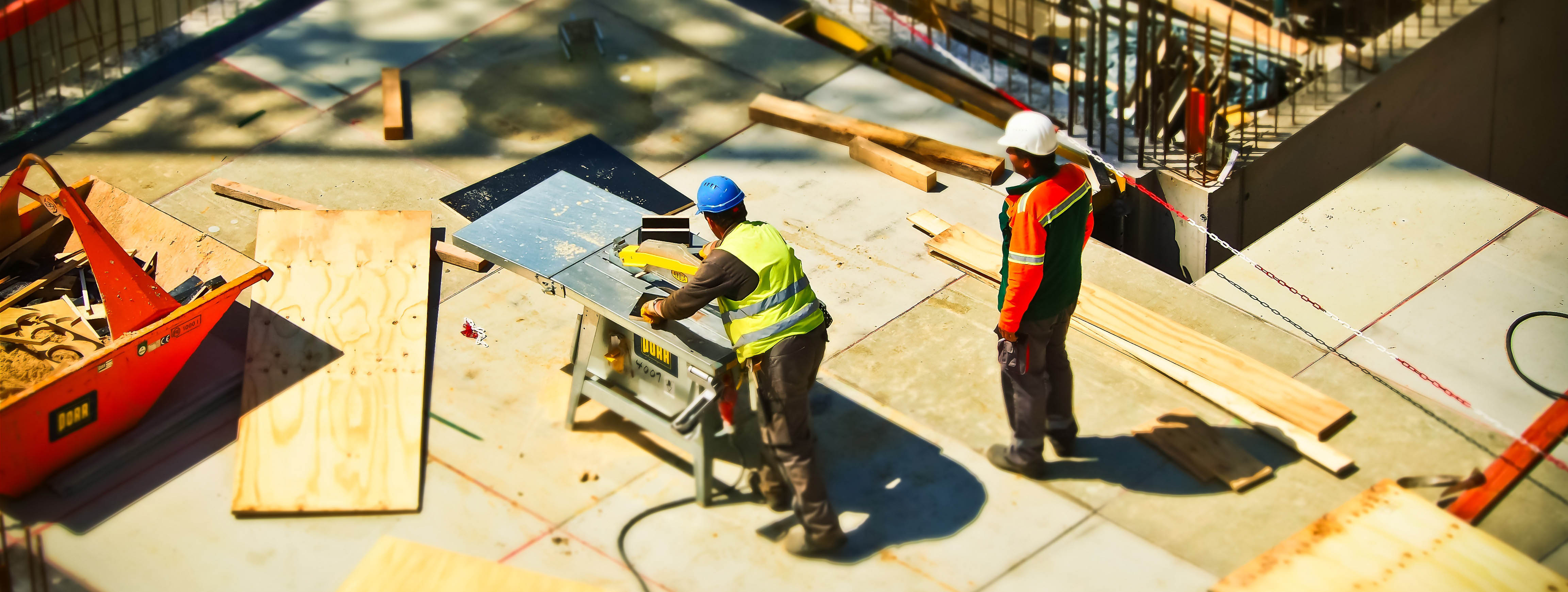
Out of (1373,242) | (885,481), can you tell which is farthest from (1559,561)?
(885,481)

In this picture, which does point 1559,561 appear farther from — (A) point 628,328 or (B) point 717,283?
(A) point 628,328

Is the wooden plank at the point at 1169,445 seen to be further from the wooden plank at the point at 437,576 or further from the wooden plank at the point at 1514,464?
the wooden plank at the point at 437,576

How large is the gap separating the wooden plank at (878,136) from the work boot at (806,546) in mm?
3752

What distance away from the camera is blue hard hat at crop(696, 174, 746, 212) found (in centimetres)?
555

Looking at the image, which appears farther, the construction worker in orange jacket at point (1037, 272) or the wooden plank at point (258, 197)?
the wooden plank at point (258, 197)

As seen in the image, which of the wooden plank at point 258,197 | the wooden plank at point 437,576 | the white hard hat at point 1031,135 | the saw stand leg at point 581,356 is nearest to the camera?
the white hard hat at point 1031,135

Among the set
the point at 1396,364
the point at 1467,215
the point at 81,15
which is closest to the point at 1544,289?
the point at 1467,215

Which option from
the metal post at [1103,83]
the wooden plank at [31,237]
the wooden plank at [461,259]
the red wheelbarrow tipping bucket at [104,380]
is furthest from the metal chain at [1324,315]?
the wooden plank at [31,237]

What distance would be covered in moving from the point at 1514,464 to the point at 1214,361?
1524mm

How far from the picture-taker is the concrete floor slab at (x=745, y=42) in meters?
10.6

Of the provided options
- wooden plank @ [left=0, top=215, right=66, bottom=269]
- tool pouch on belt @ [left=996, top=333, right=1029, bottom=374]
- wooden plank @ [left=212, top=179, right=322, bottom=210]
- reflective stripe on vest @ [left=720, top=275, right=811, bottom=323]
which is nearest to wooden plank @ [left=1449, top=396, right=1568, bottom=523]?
tool pouch on belt @ [left=996, top=333, right=1029, bottom=374]

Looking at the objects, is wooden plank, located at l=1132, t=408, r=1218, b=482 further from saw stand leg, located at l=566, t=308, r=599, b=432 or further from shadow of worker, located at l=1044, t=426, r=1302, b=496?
saw stand leg, located at l=566, t=308, r=599, b=432

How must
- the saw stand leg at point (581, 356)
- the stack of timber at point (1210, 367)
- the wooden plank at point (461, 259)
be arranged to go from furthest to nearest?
the wooden plank at point (461, 259) → the stack of timber at point (1210, 367) → the saw stand leg at point (581, 356)

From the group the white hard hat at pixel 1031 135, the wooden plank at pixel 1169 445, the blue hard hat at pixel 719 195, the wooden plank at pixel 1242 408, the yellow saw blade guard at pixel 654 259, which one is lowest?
the wooden plank at pixel 1169 445
